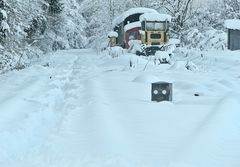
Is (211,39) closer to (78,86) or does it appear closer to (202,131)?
(78,86)

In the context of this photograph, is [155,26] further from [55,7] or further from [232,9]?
[232,9]

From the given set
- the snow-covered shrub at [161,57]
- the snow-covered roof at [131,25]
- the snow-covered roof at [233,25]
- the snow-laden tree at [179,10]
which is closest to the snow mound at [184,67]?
the snow-covered shrub at [161,57]

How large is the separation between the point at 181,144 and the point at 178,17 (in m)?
32.7

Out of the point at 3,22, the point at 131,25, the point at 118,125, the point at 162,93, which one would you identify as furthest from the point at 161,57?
the point at 131,25

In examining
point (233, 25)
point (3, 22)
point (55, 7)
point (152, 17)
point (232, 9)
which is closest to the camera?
point (3, 22)

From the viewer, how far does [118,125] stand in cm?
561

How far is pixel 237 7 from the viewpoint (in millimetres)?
39719

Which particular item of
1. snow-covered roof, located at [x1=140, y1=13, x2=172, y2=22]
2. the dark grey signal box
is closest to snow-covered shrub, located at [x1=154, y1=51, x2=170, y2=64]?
the dark grey signal box

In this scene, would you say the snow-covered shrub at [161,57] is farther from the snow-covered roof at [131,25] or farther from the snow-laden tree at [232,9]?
the snow-laden tree at [232,9]

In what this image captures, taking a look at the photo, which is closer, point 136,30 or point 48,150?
point 48,150

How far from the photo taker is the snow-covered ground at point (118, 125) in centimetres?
424

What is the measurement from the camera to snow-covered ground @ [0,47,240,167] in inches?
167

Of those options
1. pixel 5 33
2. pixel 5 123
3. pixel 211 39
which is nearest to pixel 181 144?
pixel 5 123

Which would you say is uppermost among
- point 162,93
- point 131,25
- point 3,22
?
point 131,25
